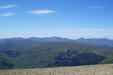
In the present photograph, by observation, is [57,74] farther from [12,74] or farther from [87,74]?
[12,74]

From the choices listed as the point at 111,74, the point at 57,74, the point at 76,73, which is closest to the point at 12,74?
the point at 57,74

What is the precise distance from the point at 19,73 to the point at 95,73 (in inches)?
585

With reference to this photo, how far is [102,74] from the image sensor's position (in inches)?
1403

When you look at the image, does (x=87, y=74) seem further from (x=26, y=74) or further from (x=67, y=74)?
(x=26, y=74)

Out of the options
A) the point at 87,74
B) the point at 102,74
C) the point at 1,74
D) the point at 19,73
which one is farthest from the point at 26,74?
the point at 102,74

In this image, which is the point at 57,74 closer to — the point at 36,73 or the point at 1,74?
the point at 36,73

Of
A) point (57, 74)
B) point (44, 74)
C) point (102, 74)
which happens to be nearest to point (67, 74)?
point (57, 74)

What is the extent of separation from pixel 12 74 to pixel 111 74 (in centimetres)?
1880

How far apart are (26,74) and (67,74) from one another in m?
7.86

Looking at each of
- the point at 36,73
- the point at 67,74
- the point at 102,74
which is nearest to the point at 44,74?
the point at 36,73

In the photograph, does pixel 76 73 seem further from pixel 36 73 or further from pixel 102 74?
pixel 36 73

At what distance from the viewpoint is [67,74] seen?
1399 inches

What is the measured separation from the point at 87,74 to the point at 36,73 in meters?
9.91

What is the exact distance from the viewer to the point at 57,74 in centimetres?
3550
